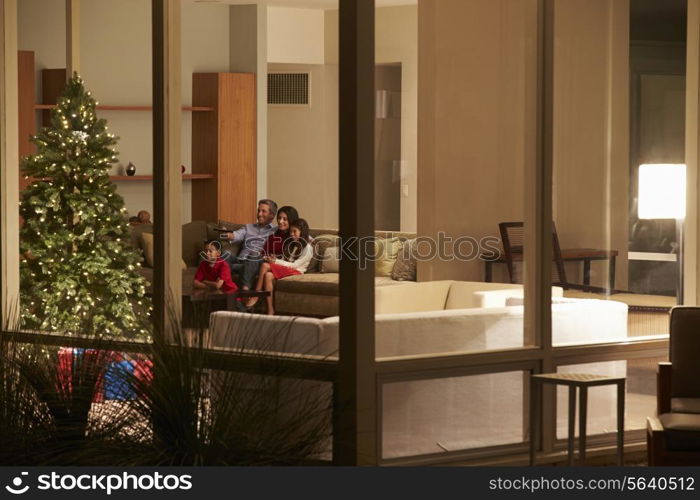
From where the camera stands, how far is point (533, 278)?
254 inches

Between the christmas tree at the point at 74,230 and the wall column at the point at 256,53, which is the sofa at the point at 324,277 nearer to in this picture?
the wall column at the point at 256,53

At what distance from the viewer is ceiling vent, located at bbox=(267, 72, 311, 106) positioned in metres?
6.14

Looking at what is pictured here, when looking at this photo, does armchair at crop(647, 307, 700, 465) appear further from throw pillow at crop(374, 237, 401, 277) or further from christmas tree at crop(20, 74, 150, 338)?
christmas tree at crop(20, 74, 150, 338)

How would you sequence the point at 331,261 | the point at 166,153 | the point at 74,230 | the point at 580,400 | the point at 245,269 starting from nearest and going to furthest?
1. the point at 580,400
2. the point at 331,261
3. the point at 245,269
4. the point at 166,153
5. the point at 74,230

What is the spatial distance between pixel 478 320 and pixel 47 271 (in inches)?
98.9

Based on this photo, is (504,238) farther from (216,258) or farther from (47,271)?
(47,271)

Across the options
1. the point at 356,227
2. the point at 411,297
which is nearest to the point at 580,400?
the point at 411,297

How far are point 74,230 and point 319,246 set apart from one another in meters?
1.95

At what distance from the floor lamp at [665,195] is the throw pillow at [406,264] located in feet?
4.49

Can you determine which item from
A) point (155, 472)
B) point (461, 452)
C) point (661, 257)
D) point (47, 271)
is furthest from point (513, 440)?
point (47, 271)

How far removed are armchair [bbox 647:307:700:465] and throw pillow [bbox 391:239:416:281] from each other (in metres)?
1.23

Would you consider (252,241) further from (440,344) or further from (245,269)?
(440,344)

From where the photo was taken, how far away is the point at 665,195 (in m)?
6.96

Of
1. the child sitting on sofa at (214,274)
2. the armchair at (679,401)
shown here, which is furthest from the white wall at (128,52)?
the armchair at (679,401)
